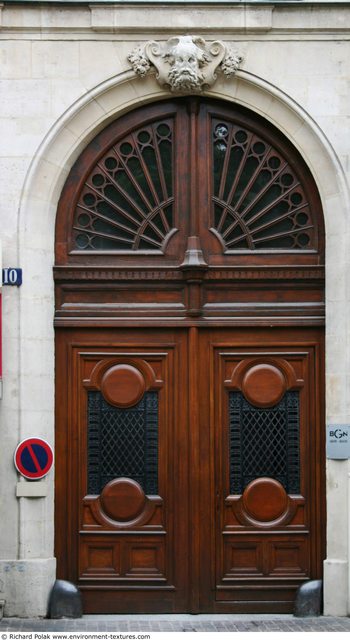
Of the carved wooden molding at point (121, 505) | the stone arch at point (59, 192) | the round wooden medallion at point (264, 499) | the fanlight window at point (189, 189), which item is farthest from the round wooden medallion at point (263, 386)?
the carved wooden molding at point (121, 505)

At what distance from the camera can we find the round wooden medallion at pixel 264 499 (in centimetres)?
1157

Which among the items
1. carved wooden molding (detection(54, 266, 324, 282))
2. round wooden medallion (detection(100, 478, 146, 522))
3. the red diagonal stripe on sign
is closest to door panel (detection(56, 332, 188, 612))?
round wooden medallion (detection(100, 478, 146, 522))

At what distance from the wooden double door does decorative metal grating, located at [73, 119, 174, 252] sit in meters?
0.91

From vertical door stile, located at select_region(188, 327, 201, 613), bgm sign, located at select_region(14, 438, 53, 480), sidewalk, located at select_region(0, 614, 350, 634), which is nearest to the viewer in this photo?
sidewalk, located at select_region(0, 614, 350, 634)

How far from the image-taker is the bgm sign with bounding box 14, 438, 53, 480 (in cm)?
1116

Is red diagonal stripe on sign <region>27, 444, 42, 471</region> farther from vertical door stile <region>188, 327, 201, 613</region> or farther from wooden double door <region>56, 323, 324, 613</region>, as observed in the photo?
vertical door stile <region>188, 327, 201, 613</region>

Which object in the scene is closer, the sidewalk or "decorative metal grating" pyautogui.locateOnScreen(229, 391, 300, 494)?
the sidewalk

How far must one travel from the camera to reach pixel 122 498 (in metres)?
11.5

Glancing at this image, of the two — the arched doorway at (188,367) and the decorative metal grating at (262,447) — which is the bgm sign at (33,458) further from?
the decorative metal grating at (262,447)

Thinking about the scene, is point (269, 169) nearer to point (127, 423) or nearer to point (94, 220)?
point (94, 220)

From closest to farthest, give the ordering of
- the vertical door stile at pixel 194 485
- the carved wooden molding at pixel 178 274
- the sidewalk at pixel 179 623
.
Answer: the sidewalk at pixel 179 623
the vertical door stile at pixel 194 485
the carved wooden molding at pixel 178 274

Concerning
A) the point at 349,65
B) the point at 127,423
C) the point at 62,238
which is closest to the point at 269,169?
the point at 349,65

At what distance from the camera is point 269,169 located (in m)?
11.7

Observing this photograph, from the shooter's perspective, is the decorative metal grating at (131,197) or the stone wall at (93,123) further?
the decorative metal grating at (131,197)
